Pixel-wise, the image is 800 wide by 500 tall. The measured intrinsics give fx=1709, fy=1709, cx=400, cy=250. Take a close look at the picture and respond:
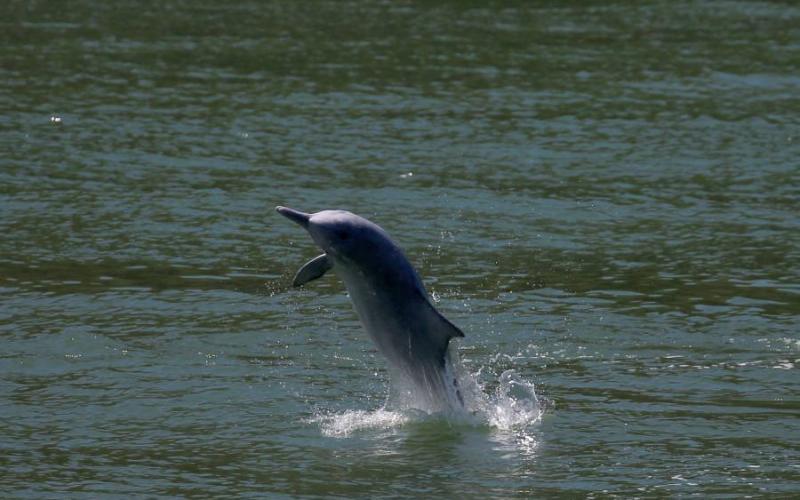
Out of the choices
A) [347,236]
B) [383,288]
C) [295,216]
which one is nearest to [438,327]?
[383,288]

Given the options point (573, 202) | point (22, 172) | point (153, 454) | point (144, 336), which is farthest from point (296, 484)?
point (22, 172)

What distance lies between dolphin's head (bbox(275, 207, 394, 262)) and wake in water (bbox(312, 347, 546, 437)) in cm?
104

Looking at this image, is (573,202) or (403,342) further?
(573,202)

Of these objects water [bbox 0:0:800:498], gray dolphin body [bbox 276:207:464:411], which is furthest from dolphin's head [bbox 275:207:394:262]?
water [bbox 0:0:800:498]

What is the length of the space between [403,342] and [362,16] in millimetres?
17215

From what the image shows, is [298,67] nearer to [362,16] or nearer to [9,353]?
[362,16]

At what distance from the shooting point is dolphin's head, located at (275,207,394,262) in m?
11.0

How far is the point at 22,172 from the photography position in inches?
737

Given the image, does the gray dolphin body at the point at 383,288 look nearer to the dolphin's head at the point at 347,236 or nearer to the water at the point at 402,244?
the dolphin's head at the point at 347,236

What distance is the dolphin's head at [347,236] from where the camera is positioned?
36.1ft

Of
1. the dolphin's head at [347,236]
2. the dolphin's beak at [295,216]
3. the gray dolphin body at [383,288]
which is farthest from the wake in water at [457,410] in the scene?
the dolphin's beak at [295,216]

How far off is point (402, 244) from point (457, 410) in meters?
4.75

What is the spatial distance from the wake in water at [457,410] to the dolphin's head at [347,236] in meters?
1.04

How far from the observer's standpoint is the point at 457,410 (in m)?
11.5
